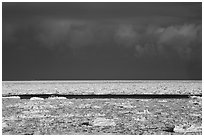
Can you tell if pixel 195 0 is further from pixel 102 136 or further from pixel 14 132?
pixel 14 132

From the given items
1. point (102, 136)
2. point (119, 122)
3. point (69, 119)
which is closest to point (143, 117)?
point (119, 122)

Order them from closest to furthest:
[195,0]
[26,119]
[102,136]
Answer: [102,136]
[195,0]
[26,119]

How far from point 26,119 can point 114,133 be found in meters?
3.26

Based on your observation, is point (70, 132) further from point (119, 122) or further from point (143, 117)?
point (143, 117)

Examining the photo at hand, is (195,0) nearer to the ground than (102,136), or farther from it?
farther from it

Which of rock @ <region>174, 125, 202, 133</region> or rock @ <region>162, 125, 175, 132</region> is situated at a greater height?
rock @ <region>174, 125, 202, 133</region>

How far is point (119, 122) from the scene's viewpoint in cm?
1002

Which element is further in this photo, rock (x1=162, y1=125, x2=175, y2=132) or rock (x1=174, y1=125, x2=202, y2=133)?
rock (x1=162, y1=125, x2=175, y2=132)

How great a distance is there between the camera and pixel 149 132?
8.37 meters

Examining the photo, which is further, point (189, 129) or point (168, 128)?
point (168, 128)

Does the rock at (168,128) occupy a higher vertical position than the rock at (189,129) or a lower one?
lower

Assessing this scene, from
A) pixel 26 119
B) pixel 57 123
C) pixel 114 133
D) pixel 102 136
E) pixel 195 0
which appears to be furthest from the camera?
pixel 26 119

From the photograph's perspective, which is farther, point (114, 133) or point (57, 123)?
point (57, 123)

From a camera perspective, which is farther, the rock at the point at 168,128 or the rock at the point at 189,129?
the rock at the point at 168,128
